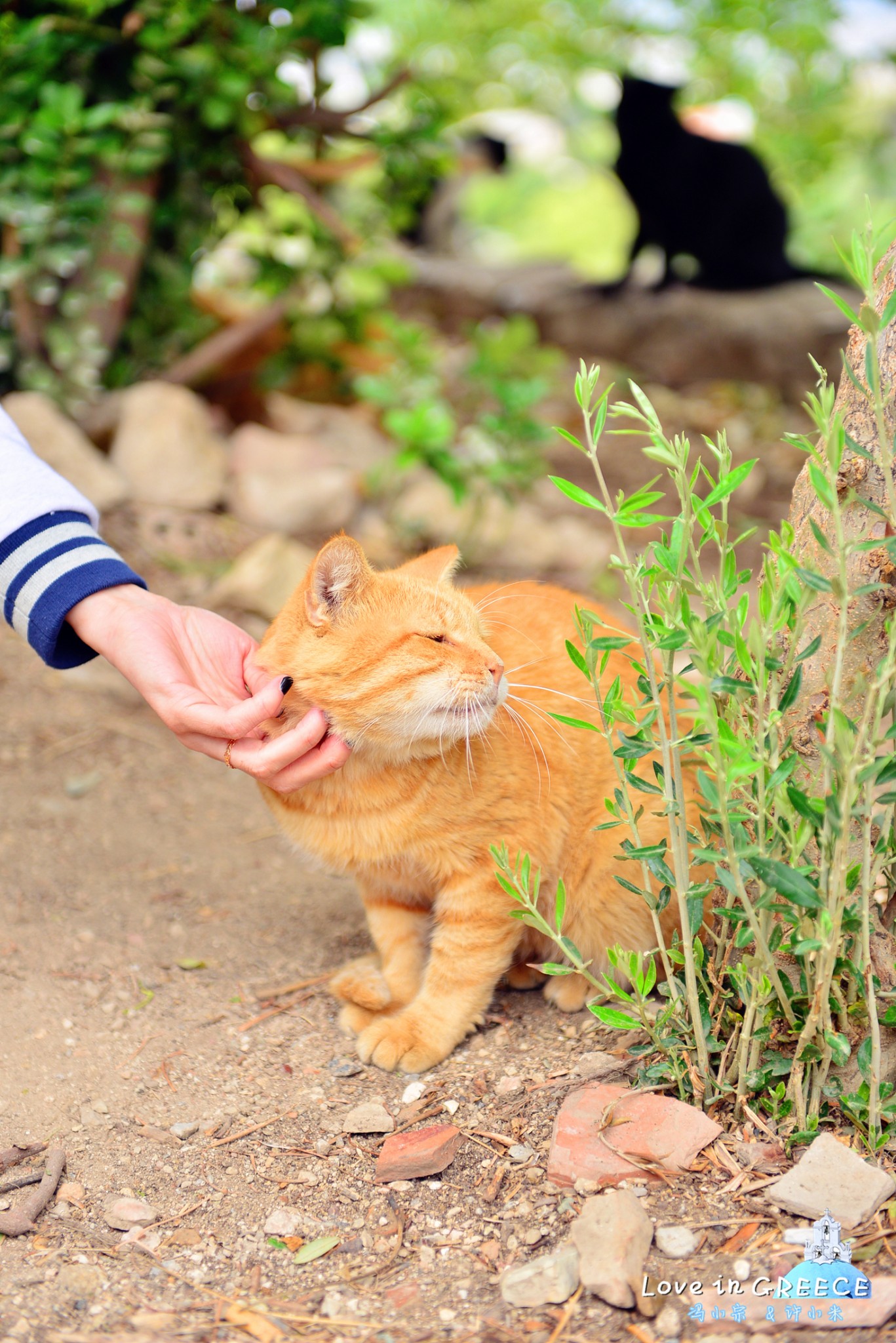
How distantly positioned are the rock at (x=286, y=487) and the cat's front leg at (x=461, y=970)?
8.08ft

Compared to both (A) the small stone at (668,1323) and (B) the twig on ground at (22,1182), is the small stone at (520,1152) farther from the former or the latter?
(B) the twig on ground at (22,1182)

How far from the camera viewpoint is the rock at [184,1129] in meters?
1.79

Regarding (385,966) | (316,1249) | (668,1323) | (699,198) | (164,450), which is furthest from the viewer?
(699,198)

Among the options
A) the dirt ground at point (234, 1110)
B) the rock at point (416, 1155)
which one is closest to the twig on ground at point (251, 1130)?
the dirt ground at point (234, 1110)

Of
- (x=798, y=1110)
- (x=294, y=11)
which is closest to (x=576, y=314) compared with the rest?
(x=294, y=11)

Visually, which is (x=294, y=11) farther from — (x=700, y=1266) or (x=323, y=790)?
(x=700, y=1266)

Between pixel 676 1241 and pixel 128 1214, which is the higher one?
pixel 676 1241

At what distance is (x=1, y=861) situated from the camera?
2578 millimetres

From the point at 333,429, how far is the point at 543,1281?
4148 millimetres

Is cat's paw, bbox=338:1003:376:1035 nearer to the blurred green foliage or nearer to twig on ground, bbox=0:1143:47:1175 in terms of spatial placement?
twig on ground, bbox=0:1143:47:1175

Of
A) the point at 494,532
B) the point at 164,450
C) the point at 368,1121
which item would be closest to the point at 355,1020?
the point at 368,1121

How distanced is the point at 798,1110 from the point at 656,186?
5904mm

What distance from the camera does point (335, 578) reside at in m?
1.83

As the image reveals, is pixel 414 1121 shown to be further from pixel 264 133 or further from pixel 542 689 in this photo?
pixel 264 133
